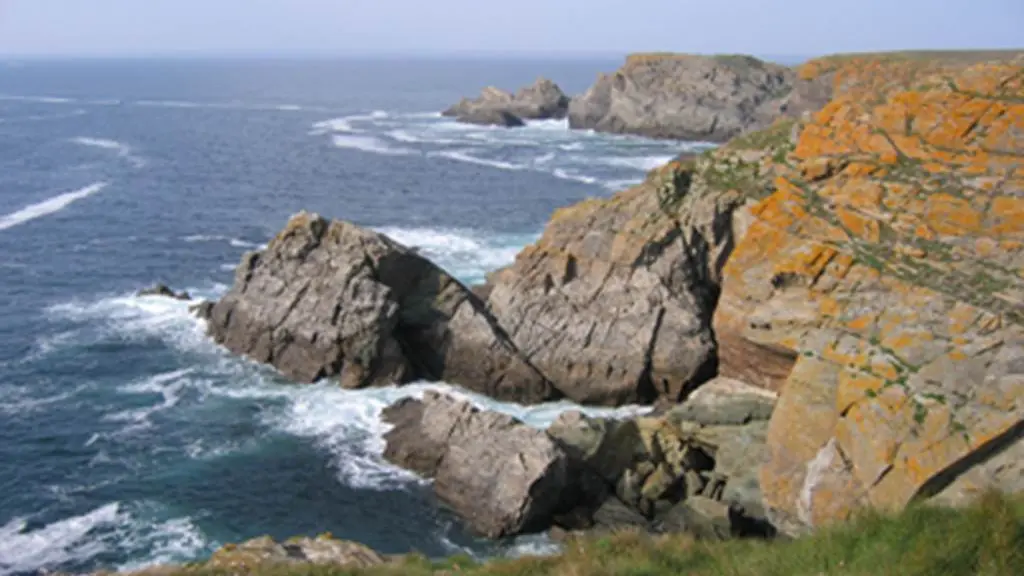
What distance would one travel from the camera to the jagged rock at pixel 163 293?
5284 centimetres

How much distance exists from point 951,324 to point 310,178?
73.7 metres

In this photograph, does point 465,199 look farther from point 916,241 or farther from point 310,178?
point 916,241

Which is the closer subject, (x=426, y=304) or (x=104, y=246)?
(x=426, y=304)

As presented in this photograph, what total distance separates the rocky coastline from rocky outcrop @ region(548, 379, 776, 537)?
9 cm

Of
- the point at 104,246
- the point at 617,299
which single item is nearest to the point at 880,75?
the point at 617,299

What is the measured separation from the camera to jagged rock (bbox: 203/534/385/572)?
18594 millimetres

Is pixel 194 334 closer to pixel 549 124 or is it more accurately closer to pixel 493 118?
pixel 493 118

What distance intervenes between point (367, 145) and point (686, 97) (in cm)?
4888

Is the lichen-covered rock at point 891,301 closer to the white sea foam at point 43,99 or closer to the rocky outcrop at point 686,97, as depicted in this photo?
the rocky outcrop at point 686,97

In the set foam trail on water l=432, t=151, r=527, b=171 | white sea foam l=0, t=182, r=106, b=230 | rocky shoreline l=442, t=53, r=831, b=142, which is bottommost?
white sea foam l=0, t=182, r=106, b=230

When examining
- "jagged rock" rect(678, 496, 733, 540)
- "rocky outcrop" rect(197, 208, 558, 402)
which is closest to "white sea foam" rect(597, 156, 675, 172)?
"rocky outcrop" rect(197, 208, 558, 402)

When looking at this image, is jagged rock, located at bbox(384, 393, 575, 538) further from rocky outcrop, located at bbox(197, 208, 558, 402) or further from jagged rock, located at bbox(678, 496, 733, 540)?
rocky outcrop, located at bbox(197, 208, 558, 402)

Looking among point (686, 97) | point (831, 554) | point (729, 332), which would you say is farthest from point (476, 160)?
point (831, 554)

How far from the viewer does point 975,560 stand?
12820 mm
